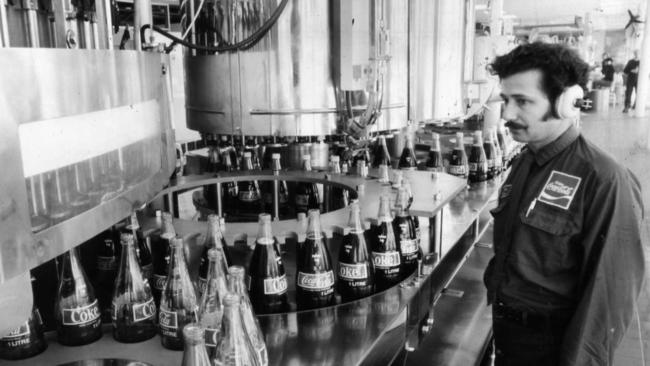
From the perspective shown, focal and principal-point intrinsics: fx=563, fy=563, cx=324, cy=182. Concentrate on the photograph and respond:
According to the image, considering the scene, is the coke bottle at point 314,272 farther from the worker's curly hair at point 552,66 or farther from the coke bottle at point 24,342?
the worker's curly hair at point 552,66

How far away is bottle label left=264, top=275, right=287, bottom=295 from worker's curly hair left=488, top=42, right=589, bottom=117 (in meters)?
0.92

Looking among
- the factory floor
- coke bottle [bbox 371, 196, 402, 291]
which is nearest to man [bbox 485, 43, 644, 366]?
the factory floor

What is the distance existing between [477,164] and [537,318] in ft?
5.13

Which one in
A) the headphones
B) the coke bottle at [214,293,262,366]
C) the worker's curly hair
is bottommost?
the coke bottle at [214,293,262,366]

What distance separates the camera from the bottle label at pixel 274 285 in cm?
140

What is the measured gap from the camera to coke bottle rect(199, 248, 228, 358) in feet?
3.77

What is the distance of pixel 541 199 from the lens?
163 cm

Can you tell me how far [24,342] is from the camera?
1193mm

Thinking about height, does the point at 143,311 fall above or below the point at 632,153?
above

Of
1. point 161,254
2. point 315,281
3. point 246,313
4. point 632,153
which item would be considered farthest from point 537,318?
point 632,153

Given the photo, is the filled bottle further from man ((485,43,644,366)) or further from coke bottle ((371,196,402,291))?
coke bottle ((371,196,402,291))

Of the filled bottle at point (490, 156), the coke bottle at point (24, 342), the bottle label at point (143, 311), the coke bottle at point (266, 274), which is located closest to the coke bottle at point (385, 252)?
the coke bottle at point (266, 274)

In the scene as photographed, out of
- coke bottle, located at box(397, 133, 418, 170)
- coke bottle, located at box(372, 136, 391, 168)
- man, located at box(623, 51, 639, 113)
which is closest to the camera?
coke bottle, located at box(397, 133, 418, 170)

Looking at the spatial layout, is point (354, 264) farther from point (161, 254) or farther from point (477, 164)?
A: point (477, 164)
